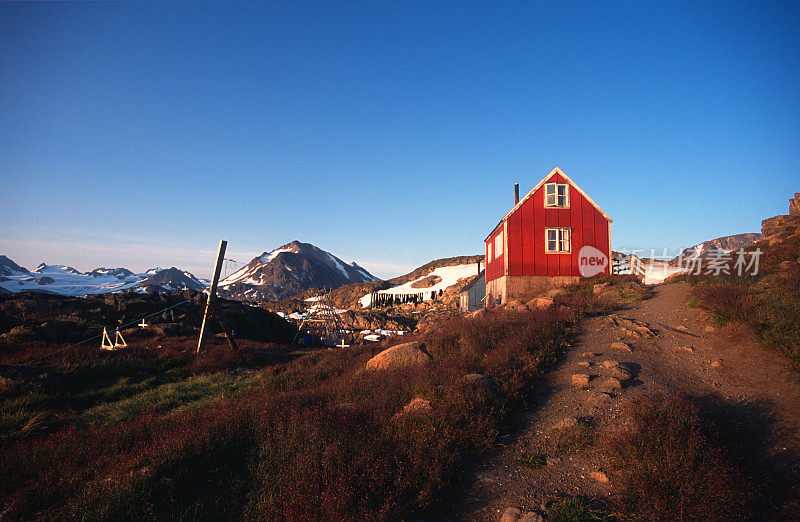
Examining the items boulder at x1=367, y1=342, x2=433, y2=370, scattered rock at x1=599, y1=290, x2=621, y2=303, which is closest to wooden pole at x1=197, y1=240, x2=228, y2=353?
boulder at x1=367, y1=342, x2=433, y2=370

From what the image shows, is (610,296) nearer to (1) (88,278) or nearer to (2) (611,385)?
(2) (611,385)

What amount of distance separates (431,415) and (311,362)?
30.3ft

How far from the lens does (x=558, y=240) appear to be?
22.3 meters

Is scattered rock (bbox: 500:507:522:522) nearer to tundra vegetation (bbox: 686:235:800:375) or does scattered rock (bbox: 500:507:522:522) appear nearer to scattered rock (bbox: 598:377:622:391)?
scattered rock (bbox: 598:377:622:391)

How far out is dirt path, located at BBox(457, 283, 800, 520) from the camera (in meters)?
4.94

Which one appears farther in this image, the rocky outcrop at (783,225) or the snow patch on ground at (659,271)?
the snow patch on ground at (659,271)

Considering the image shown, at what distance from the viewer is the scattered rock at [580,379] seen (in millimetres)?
7984

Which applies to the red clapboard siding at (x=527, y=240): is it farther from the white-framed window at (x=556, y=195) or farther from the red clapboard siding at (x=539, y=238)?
the white-framed window at (x=556, y=195)

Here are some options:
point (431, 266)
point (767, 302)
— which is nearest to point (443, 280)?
point (431, 266)

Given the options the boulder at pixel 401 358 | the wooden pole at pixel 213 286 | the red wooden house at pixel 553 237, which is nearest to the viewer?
the boulder at pixel 401 358

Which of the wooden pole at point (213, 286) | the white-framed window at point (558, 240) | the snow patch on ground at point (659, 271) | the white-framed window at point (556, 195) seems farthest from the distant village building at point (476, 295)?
the wooden pole at point (213, 286)

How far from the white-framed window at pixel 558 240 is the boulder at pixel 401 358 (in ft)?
47.1

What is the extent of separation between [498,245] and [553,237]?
3.71 m

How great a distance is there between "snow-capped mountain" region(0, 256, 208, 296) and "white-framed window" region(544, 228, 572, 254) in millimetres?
129029
